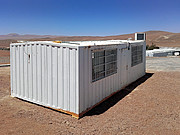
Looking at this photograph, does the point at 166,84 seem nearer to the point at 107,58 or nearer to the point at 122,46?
the point at 122,46

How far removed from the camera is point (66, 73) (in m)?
6.14

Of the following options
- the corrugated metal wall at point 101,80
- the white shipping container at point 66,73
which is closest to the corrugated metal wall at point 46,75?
the white shipping container at point 66,73

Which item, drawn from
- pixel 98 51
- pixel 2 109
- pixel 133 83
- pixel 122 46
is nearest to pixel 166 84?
pixel 133 83

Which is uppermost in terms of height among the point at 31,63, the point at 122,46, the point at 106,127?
the point at 122,46

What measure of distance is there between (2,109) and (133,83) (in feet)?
22.0

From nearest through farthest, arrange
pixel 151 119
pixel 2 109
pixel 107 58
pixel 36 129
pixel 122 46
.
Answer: pixel 36 129, pixel 151 119, pixel 2 109, pixel 107 58, pixel 122 46

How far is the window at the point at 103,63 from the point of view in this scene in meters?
6.79

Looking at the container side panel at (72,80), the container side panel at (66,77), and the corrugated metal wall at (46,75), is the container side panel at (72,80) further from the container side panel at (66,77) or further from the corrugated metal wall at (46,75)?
the container side panel at (66,77)

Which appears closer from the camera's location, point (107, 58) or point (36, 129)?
point (36, 129)

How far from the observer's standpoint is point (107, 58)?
766 centimetres

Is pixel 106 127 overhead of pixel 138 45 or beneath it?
beneath

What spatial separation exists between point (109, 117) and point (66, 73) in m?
1.89

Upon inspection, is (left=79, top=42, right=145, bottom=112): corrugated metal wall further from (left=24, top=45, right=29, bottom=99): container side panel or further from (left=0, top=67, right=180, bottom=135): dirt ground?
(left=24, top=45, right=29, bottom=99): container side panel

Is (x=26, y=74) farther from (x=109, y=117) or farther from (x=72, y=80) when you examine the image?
(x=109, y=117)
